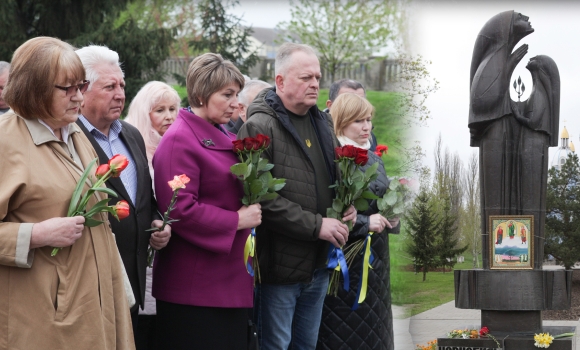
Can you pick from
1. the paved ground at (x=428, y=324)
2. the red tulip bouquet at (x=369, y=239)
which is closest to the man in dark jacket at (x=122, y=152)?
the red tulip bouquet at (x=369, y=239)

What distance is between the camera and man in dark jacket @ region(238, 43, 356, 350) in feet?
14.1

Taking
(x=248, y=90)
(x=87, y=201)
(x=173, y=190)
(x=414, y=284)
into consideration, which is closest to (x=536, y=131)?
(x=248, y=90)

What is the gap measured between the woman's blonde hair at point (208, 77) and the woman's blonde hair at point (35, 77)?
1.03 m

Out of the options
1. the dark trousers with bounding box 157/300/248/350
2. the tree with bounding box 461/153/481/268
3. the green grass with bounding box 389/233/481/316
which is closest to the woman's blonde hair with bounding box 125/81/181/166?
the dark trousers with bounding box 157/300/248/350

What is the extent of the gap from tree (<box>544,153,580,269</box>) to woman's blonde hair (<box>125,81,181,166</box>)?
7835 millimetres

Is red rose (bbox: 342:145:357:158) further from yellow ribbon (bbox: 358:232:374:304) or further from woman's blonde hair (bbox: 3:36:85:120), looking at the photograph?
woman's blonde hair (bbox: 3:36:85:120)

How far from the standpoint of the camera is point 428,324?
353 inches

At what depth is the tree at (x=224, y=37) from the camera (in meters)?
16.3

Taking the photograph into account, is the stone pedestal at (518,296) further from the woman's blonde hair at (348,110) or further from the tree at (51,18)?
the tree at (51,18)

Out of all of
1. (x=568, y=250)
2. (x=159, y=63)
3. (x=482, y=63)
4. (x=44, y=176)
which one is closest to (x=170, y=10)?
(x=159, y=63)

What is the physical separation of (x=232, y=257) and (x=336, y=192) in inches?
30.0

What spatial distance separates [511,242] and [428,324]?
1.56 m

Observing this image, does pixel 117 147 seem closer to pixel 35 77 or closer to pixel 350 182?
pixel 35 77

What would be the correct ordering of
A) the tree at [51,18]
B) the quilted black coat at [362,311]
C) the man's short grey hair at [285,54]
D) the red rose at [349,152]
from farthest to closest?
the tree at [51,18] < the quilted black coat at [362,311] < the man's short grey hair at [285,54] < the red rose at [349,152]
